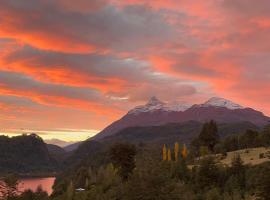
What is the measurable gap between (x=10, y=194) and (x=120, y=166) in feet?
113

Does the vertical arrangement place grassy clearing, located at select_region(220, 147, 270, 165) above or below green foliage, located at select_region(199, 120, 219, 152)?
below

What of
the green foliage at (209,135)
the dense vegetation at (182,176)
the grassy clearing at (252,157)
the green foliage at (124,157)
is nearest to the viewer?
the dense vegetation at (182,176)

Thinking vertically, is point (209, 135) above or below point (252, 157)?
above

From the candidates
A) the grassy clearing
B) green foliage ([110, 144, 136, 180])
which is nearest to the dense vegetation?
green foliage ([110, 144, 136, 180])

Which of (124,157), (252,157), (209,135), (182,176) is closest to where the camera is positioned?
(182,176)

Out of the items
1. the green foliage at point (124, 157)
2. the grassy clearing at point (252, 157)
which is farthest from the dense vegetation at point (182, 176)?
the grassy clearing at point (252, 157)

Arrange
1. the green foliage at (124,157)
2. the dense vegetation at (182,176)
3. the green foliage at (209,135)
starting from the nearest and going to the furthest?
the dense vegetation at (182,176) → the green foliage at (124,157) → the green foliage at (209,135)

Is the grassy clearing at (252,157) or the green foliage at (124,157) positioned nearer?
the grassy clearing at (252,157)

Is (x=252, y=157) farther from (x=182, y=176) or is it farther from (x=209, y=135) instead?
(x=209, y=135)

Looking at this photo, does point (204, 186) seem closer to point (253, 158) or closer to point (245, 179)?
point (245, 179)

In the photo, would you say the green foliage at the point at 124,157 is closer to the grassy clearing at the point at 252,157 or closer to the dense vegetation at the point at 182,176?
the dense vegetation at the point at 182,176

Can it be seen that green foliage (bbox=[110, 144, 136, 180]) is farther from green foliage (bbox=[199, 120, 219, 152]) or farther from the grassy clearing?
green foliage (bbox=[199, 120, 219, 152])

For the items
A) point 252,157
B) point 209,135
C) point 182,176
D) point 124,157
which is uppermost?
point 209,135

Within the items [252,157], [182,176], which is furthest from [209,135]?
[182,176]
